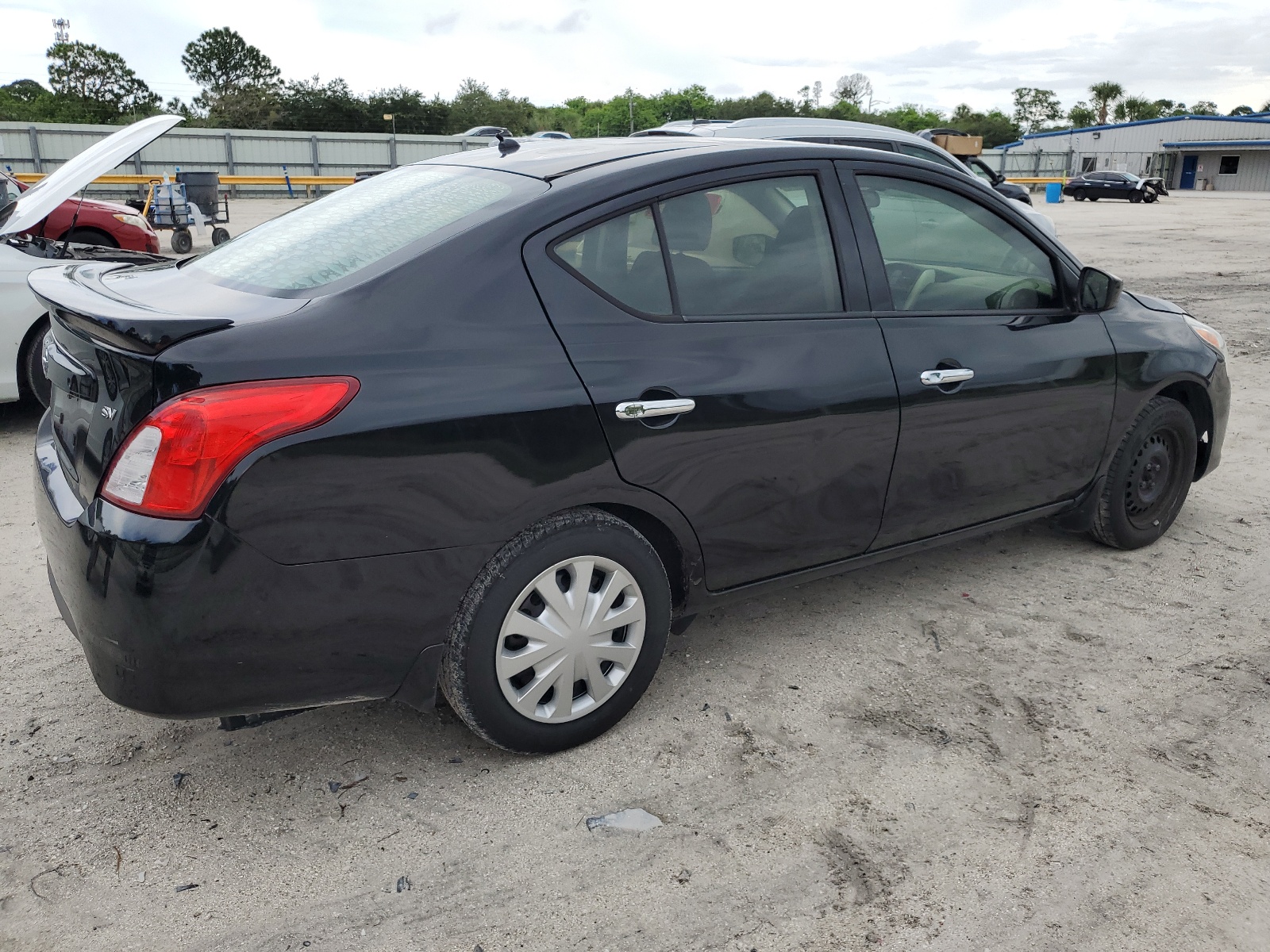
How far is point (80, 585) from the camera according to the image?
2.40 m

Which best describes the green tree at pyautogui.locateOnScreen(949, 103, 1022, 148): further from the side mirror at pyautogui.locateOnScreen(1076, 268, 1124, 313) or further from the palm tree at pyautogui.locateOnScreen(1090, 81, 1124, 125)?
the side mirror at pyautogui.locateOnScreen(1076, 268, 1124, 313)

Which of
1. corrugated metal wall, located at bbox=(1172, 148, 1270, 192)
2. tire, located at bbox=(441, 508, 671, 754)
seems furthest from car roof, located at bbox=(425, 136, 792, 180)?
corrugated metal wall, located at bbox=(1172, 148, 1270, 192)

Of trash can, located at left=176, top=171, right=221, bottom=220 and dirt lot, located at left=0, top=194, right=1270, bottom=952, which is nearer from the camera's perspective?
dirt lot, located at left=0, top=194, right=1270, bottom=952

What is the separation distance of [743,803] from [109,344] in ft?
6.37

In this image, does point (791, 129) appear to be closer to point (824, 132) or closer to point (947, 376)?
point (824, 132)

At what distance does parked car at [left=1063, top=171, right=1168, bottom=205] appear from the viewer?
144ft

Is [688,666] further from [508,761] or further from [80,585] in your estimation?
[80,585]

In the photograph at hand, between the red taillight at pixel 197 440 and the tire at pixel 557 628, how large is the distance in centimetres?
65

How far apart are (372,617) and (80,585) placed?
67 centimetres

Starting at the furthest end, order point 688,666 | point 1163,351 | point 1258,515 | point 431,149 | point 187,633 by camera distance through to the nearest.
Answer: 1. point 431,149
2. point 1258,515
3. point 1163,351
4. point 688,666
5. point 187,633

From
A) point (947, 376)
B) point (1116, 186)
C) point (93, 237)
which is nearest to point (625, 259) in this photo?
point (947, 376)

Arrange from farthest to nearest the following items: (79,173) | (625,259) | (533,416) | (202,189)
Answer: (202,189), (79,173), (625,259), (533,416)

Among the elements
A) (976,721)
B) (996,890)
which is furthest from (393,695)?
(976,721)

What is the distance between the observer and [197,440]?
2.23 meters
